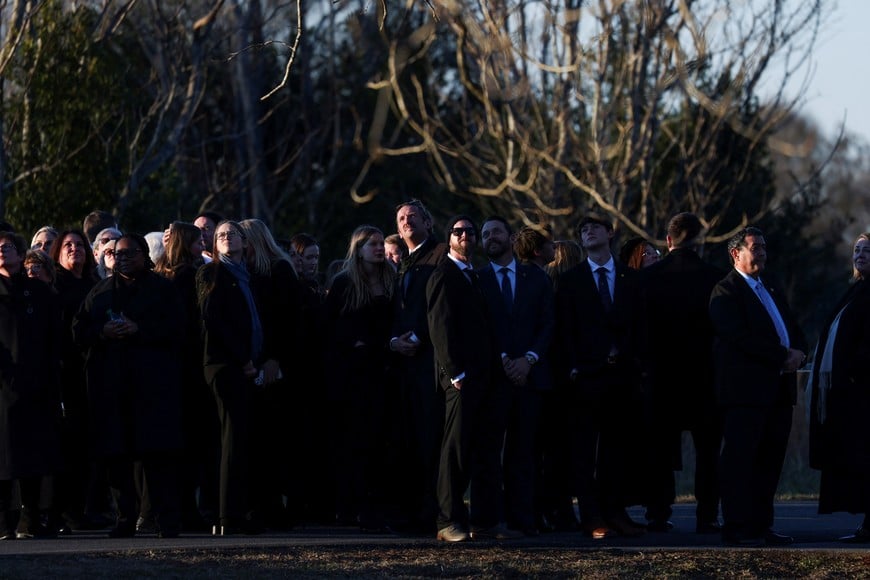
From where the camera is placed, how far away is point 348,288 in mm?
12594

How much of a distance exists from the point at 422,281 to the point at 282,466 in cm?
201

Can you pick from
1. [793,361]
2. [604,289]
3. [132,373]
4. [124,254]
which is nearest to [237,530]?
[132,373]

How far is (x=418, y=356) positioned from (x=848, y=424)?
10.1 feet

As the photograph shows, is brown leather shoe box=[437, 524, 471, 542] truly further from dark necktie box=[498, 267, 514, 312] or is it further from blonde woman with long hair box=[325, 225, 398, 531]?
dark necktie box=[498, 267, 514, 312]

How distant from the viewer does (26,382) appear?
39.0ft

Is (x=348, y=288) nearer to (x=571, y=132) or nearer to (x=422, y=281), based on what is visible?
(x=422, y=281)

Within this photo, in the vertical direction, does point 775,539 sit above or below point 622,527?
below

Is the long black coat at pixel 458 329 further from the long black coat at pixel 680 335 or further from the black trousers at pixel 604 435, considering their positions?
the long black coat at pixel 680 335

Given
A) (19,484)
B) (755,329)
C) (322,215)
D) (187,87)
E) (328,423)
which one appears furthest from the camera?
(322,215)

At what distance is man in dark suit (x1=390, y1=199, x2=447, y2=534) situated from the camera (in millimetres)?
11923

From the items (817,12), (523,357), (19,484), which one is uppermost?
(817,12)

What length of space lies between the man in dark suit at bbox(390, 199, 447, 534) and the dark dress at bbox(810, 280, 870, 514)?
2762mm

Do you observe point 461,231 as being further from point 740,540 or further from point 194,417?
point 740,540

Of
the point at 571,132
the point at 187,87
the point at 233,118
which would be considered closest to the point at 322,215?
the point at 233,118
